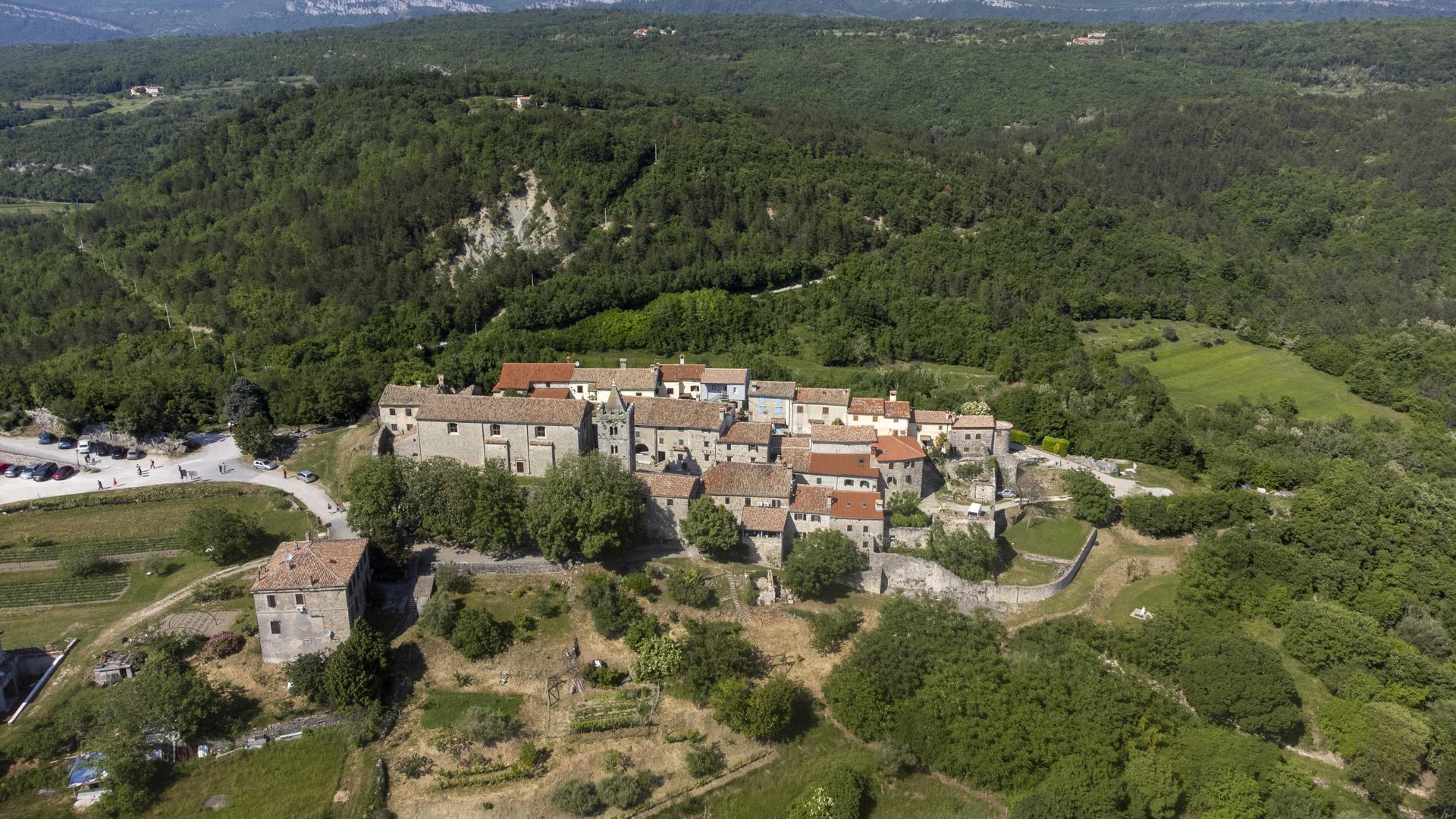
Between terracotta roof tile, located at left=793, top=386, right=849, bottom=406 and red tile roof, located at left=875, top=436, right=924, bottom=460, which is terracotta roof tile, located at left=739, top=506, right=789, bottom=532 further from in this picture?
terracotta roof tile, located at left=793, top=386, right=849, bottom=406

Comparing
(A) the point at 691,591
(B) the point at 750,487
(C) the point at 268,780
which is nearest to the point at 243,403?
(C) the point at 268,780

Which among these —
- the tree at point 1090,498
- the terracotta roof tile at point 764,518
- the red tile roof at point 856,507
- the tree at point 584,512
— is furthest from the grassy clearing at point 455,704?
the tree at point 1090,498

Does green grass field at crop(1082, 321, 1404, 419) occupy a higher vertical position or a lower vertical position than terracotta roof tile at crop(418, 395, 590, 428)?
lower

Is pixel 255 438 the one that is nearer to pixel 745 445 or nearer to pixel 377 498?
pixel 377 498

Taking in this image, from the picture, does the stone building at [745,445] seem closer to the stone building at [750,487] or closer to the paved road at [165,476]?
the stone building at [750,487]

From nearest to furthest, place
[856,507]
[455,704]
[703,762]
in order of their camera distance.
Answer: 1. [703,762]
2. [455,704]
3. [856,507]

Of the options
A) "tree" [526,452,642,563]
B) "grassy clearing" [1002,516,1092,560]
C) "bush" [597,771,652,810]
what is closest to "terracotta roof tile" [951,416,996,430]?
"grassy clearing" [1002,516,1092,560]
